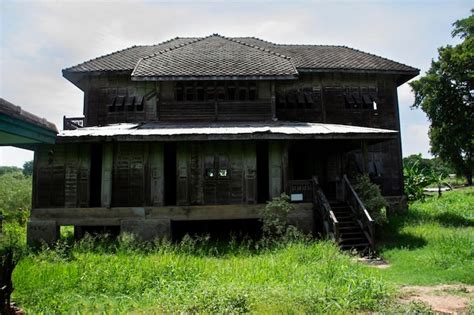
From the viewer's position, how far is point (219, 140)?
13266 mm

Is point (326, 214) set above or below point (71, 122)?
below

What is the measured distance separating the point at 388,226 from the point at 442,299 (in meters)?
7.61

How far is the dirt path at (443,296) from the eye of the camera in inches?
260

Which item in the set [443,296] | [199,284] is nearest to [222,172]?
[199,284]

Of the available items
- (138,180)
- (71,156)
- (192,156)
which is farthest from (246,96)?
(71,156)

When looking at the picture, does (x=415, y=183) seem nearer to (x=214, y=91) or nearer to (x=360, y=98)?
(x=360, y=98)

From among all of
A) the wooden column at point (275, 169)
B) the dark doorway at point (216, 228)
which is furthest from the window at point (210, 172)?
the dark doorway at point (216, 228)

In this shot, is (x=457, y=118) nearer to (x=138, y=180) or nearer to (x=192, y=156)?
(x=192, y=156)

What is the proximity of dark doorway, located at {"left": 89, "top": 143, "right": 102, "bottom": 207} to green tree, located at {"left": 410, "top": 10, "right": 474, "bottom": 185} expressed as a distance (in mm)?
19921

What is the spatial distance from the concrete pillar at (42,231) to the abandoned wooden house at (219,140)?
36 mm

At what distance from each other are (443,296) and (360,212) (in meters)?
5.42

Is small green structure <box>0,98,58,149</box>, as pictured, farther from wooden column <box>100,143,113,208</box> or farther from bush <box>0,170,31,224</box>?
bush <box>0,170,31,224</box>

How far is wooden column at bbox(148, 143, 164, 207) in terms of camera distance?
1392 centimetres

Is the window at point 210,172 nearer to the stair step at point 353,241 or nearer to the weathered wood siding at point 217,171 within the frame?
the weathered wood siding at point 217,171
